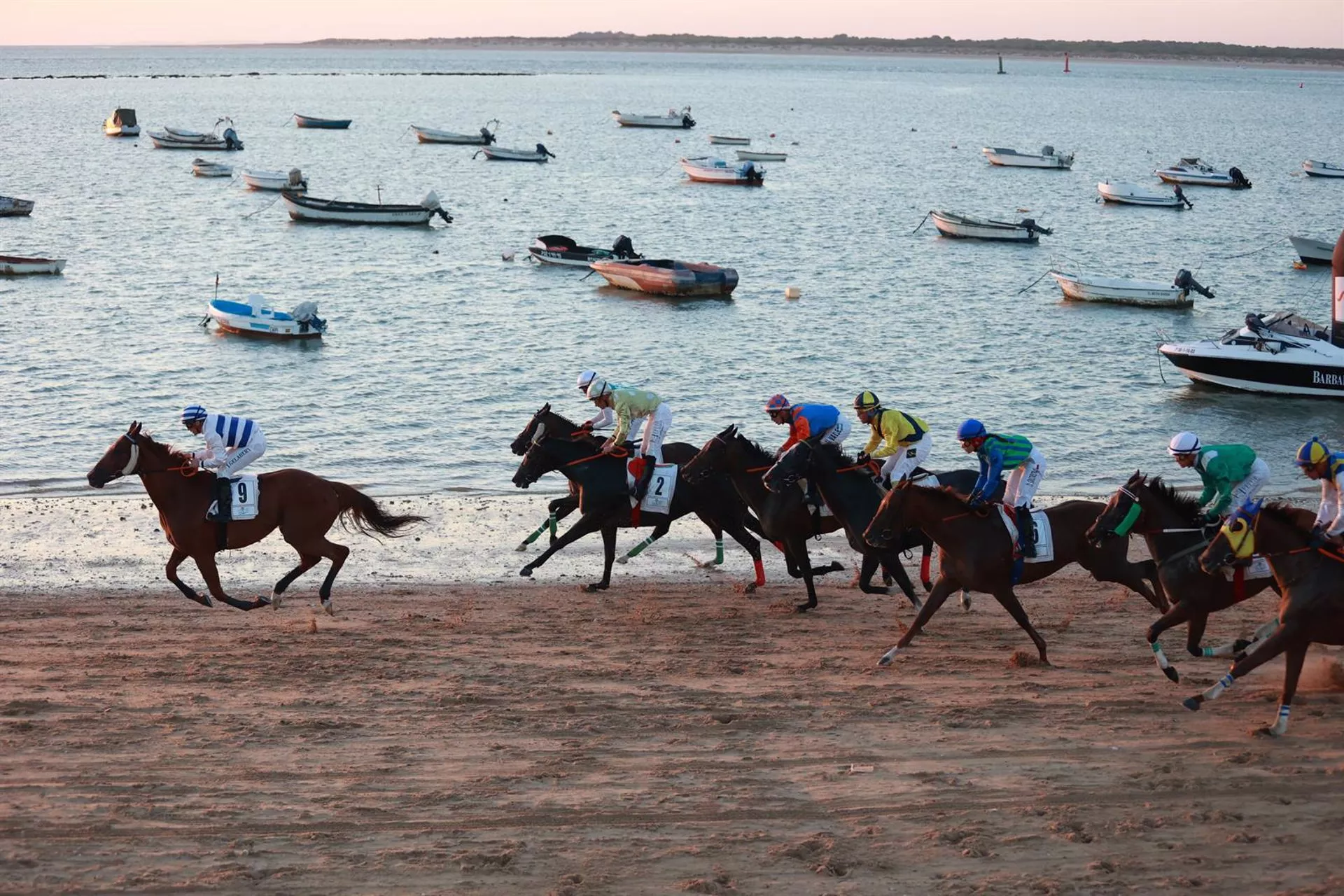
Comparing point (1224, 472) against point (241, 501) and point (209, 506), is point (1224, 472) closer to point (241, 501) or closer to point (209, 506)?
point (241, 501)

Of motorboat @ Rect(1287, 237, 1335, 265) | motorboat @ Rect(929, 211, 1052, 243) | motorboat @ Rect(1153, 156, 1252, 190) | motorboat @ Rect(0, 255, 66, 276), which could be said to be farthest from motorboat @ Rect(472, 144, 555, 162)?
motorboat @ Rect(1287, 237, 1335, 265)

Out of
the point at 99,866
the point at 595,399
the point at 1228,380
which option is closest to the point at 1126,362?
the point at 1228,380

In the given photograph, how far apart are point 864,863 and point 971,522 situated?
5.05 meters

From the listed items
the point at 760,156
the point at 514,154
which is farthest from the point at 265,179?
the point at 760,156

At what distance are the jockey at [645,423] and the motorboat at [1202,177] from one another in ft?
267

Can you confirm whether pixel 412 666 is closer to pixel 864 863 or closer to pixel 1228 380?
pixel 864 863

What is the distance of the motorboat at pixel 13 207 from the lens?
66312 mm

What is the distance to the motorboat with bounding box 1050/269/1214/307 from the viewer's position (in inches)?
1801

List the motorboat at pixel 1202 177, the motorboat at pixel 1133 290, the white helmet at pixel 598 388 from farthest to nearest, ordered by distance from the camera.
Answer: the motorboat at pixel 1202 177 < the motorboat at pixel 1133 290 < the white helmet at pixel 598 388

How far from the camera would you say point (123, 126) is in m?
122

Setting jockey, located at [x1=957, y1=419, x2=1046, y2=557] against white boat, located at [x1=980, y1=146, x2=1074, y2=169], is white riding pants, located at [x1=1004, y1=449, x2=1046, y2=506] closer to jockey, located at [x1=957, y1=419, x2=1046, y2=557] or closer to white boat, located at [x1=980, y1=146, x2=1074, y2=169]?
jockey, located at [x1=957, y1=419, x2=1046, y2=557]

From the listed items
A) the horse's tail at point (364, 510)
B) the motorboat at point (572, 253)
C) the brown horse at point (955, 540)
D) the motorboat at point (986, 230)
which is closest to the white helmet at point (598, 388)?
the horse's tail at point (364, 510)

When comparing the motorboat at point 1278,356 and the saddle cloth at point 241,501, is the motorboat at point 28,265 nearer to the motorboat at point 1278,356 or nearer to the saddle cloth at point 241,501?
the motorboat at point 1278,356

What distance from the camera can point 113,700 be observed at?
12.6 meters
